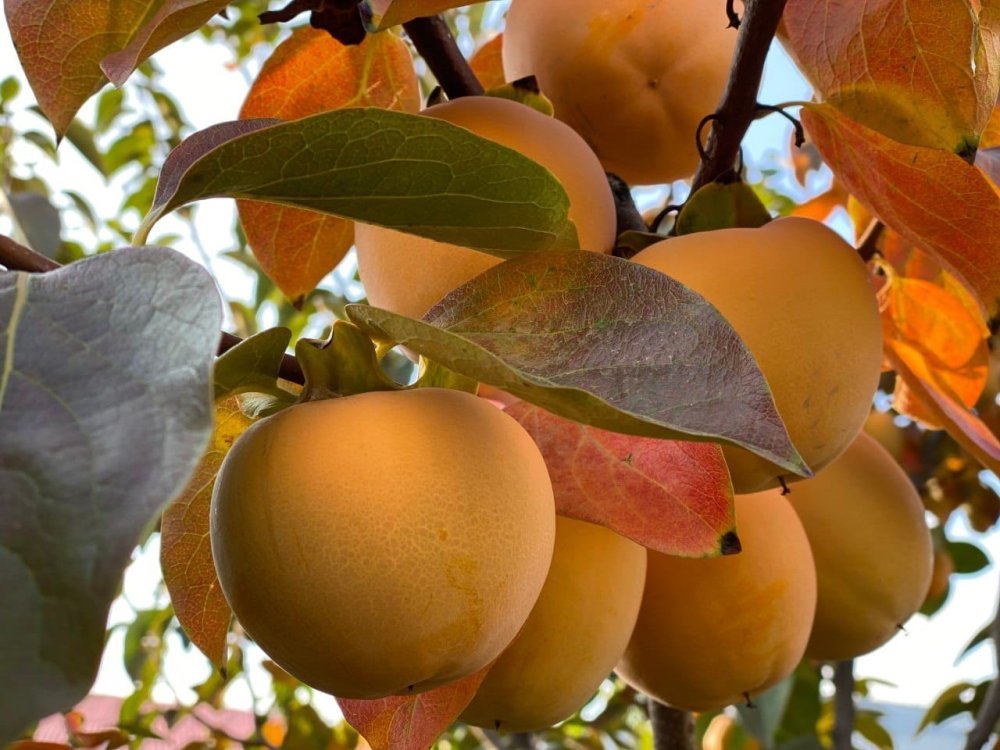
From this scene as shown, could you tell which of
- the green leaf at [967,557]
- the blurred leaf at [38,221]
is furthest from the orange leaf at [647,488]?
the green leaf at [967,557]

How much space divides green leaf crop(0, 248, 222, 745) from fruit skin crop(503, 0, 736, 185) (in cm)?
48

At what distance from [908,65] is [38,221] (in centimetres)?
116

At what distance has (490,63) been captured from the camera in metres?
1.04

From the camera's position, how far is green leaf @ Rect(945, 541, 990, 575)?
1.63 meters

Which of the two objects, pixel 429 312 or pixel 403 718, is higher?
pixel 429 312

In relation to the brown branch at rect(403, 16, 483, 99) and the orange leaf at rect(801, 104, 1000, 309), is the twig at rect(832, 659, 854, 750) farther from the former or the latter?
the brown branch at rect(403, 16, 483, 99)

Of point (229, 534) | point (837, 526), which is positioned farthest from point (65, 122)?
point (837, 526)

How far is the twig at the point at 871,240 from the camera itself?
0.90 m

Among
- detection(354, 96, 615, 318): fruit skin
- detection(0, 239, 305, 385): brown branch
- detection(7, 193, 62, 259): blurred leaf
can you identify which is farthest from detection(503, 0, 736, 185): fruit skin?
detection(7, 193, 62, 259): blurred leaf

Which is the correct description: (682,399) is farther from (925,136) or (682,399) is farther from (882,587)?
(882,587)

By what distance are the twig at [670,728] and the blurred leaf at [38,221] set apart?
91cm

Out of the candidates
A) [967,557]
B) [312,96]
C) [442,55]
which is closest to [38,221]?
[312,96]

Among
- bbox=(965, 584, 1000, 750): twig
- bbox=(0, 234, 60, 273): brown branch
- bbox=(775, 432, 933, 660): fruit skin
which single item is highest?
bbox=(0, 234, 60, 273): brown branch

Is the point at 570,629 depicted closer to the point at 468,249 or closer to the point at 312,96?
the point at 468,249
